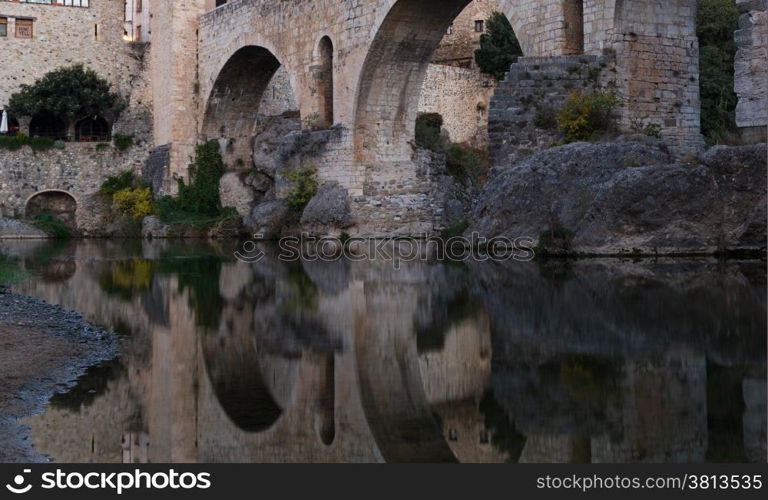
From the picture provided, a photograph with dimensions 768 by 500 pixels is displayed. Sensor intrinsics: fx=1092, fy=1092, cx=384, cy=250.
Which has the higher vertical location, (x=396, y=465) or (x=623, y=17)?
(x=623, y=17)

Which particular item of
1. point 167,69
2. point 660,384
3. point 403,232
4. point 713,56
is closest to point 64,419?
point 660,384

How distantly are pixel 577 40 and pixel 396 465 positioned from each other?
508 inches

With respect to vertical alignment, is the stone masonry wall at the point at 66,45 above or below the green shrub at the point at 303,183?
above

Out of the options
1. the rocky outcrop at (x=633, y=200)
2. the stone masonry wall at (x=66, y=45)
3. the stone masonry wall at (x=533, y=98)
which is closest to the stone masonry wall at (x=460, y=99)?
the stone masonry wall at (x=66, y=45)

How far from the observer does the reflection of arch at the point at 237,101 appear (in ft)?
93.6

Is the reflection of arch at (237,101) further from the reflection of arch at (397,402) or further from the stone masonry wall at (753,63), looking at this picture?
the reflection of arch at (397,402)

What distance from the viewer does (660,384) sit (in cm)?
487

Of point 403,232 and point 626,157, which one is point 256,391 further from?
point 403,232

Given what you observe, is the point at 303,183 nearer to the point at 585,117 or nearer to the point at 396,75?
the point at 396,75

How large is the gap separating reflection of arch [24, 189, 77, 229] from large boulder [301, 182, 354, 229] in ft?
40.2

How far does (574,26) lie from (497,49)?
22979 mm

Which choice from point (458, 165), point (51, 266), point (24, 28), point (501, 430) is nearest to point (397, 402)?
point (501, 430)

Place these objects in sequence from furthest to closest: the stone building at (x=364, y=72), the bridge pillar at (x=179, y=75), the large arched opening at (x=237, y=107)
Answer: the bridge pillar at (x=179, y=75) → the large arched opening at (x=237, y=107) → the stone building at (x=364, y=72)

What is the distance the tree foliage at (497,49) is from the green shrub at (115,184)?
13479mm
